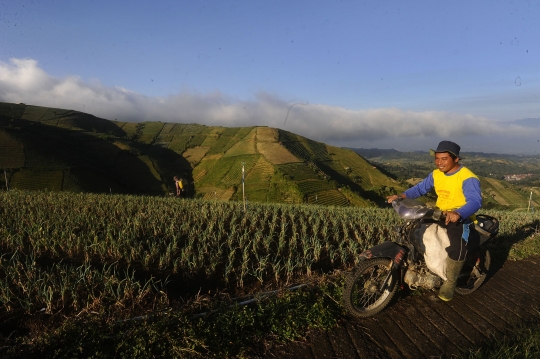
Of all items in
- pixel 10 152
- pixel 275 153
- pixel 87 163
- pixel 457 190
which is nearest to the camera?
pixel 457 190

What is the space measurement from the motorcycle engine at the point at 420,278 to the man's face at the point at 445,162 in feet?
4.54

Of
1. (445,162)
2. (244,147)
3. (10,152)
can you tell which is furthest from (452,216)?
(244,147)

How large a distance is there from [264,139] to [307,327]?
223ft

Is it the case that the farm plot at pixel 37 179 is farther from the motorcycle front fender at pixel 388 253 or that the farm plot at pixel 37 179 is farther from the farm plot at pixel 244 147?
the motorcycle front fender at pixel 388 253

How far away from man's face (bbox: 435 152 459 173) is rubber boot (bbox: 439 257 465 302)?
3.85ft

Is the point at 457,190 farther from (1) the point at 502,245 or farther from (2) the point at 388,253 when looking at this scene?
(1) the point at 502,245

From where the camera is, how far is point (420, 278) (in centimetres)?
394

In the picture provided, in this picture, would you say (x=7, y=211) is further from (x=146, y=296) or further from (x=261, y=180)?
(x=261, y=180)

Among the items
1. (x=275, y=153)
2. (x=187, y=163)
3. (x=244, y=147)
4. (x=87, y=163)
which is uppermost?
(x=244, y=147)

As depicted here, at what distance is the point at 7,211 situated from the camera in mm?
9070

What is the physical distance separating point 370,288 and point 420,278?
0.79 meters

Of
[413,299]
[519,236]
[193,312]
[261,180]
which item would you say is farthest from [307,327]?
[261,180]

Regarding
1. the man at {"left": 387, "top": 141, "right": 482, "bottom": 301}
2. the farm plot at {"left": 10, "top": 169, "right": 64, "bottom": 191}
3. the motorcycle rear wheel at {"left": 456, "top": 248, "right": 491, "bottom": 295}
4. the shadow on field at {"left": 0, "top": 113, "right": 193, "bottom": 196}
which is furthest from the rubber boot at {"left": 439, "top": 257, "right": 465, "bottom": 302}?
the farm plot at {"left": 10, "top": 169, "right": 64, "bottom": 191}

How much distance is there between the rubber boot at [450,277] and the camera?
150 inches
